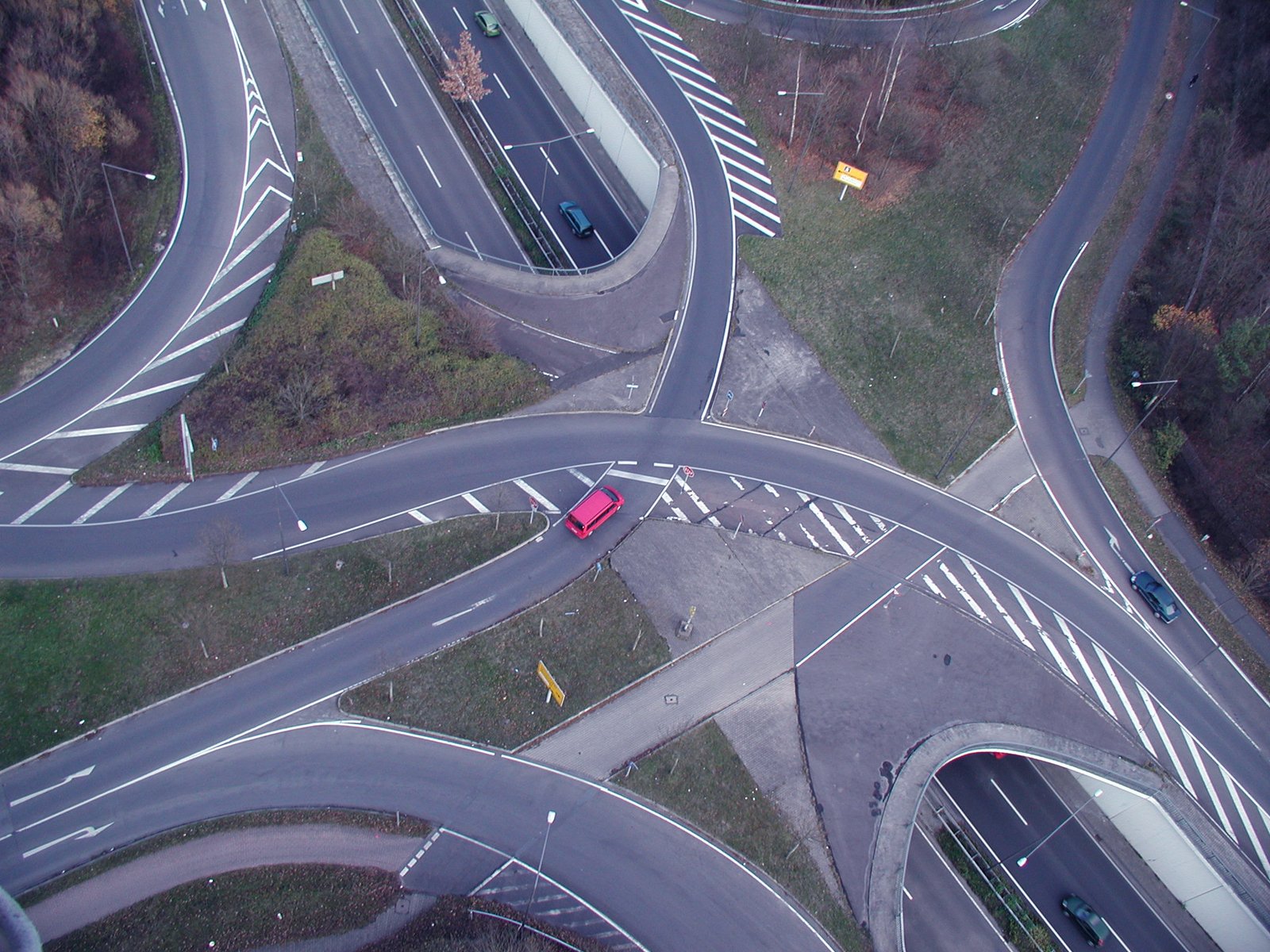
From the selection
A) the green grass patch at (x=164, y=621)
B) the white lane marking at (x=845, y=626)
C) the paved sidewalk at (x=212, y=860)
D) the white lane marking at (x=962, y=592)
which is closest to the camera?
the paved sidewalk at (x=212, y=860)

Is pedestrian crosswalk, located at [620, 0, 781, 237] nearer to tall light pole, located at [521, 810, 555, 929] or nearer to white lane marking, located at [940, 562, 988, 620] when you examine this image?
white lane marking, located at [940, 562, 988, 620]

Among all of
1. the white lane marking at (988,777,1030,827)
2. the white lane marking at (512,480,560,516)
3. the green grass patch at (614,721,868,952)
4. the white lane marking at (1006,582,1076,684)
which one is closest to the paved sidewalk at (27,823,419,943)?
the green grass patch at (614,721,868,952)

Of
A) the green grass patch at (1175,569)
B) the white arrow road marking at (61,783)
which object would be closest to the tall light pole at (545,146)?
the green grass patch at (1175,569)

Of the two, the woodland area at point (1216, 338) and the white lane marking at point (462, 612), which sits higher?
the woodland area at point (1216, 338)

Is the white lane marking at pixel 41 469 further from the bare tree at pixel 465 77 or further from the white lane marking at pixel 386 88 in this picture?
the bare tree at pixel 465 77

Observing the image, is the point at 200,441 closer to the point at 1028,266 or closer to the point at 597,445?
the point at 597,445

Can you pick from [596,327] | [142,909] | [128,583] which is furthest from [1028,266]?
[142,909]

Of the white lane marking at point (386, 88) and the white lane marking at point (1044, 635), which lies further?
the white lane marking at point (386, 88)
